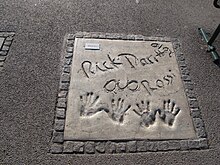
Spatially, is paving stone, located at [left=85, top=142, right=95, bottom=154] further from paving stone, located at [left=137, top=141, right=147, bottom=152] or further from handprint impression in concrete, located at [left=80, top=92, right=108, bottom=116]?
paving stone, located at [left=137, top=141, right=147, bottom=152]

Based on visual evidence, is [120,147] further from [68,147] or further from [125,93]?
[125,93]

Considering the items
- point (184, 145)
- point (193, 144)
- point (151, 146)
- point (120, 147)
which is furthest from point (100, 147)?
point (193, 144)

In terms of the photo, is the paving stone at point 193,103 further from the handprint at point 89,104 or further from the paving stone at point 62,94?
the paving stone at point 62,94

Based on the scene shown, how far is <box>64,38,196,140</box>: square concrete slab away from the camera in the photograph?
3014mm

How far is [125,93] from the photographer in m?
3.39

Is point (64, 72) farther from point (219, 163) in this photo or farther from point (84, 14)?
point (219, 163)

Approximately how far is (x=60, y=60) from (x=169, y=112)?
168 centimetres

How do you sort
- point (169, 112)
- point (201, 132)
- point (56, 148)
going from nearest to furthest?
point (56, 148) < point (201, 132) < point (169, 112)

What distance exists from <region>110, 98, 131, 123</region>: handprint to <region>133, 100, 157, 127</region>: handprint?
0.14 m

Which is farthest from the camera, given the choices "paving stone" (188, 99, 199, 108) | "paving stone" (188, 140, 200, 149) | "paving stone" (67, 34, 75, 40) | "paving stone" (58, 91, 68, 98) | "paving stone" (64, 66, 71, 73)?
"paving stone" (67, 34, 75, 40)

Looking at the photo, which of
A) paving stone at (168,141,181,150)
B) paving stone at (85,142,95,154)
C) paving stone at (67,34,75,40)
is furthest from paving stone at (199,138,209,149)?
paving stone at (67,34,75,40)

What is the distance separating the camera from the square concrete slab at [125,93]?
301cm

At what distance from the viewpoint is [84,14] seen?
14.8ft

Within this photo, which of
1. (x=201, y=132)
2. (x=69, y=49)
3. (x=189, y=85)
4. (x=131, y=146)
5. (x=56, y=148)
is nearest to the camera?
(x=56, y=148)
